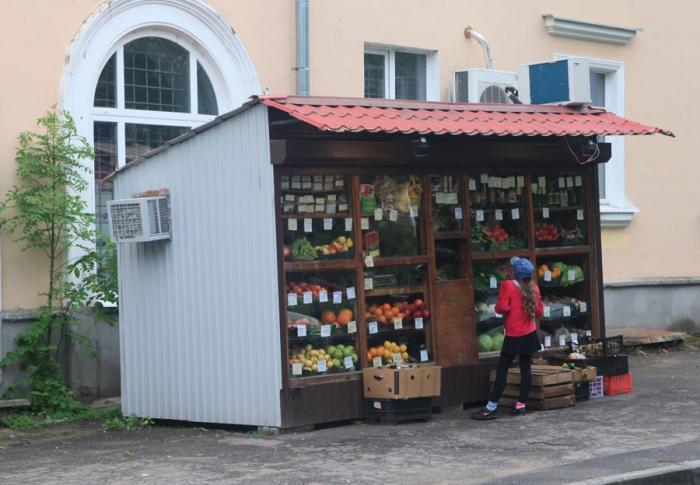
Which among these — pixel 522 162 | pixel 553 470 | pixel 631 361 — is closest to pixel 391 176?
pixel 522 162

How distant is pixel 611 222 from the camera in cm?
1803

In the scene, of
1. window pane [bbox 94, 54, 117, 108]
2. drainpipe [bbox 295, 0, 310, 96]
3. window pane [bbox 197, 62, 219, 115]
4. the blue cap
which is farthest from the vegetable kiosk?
drainpipe [bbox 295, 0, 310, 96]

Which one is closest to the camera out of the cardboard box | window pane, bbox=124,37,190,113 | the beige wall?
the cardboard box

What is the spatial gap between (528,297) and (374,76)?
5332 millimetres

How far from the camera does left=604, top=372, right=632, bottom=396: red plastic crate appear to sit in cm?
1273

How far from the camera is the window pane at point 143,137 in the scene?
13391 mm

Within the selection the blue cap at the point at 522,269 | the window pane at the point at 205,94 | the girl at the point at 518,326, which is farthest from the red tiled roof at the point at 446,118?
the window pane at the point at 205,94

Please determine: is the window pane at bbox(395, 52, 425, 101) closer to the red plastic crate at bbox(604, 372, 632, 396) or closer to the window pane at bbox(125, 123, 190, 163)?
the window pane at bbox(125, 123, 190, 163)

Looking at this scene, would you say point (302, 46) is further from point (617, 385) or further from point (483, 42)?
point (617, 385)

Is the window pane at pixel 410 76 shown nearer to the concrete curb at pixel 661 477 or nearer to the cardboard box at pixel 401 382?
the cardboard box at pixel 401 382

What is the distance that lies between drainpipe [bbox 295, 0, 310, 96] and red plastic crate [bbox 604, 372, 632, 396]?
4802 millimetres

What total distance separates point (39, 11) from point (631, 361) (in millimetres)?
8735

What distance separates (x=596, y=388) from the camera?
12617mm

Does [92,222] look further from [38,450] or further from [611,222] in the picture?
[611,222]
